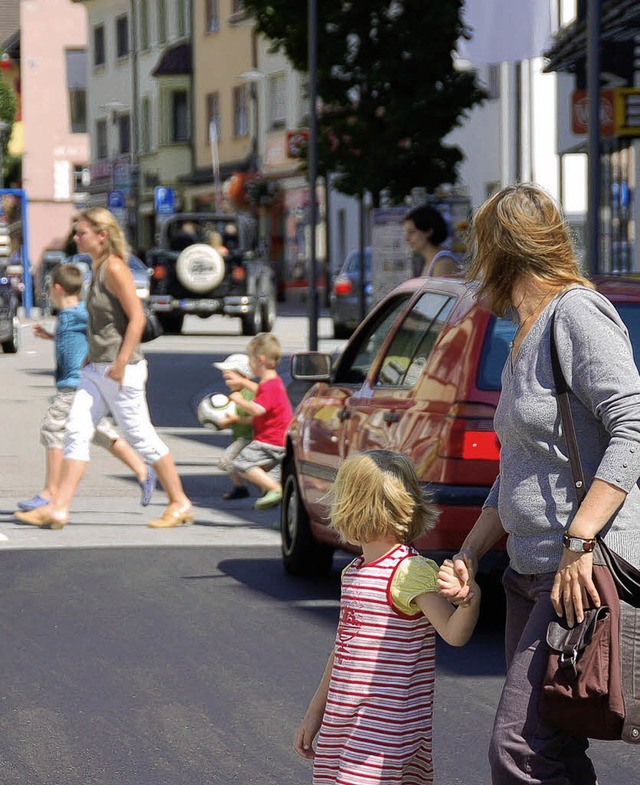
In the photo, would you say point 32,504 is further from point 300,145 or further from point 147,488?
point 300,145

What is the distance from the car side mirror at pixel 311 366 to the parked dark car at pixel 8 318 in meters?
20.4

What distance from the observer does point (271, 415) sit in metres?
11.4

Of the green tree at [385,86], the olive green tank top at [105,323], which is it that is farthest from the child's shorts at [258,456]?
the green tree at [385,86]

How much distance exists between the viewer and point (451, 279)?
7.96m

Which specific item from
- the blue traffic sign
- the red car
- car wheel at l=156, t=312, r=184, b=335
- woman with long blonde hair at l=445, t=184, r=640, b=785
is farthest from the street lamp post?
woman with long blonde hair at l=445, t=184, r=640, b=785

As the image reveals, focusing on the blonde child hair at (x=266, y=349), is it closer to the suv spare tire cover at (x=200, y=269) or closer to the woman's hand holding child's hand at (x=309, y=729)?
the woman's hand holding child's hand at (x=309, y=729)

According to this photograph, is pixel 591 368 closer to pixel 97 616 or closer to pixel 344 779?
pixel 344 779

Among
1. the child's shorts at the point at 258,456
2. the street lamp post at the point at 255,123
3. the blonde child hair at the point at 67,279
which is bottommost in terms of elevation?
the child's shorts at the point at 258,456

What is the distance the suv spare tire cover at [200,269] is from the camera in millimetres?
33031

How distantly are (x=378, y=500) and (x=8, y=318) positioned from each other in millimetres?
25268

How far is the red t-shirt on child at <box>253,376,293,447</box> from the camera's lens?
11305 millimetres

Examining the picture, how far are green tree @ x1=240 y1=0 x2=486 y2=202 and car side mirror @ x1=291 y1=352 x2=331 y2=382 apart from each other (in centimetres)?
1518

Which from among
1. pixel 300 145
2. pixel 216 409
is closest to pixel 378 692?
pixel 216 409

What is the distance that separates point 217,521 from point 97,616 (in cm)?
330
